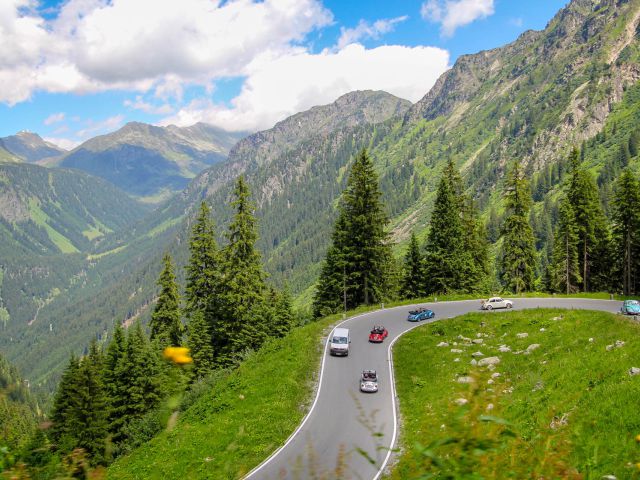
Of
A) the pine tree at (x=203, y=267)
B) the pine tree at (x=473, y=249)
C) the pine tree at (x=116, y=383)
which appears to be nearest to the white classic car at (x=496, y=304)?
the pine tree at (x=473, y=249)

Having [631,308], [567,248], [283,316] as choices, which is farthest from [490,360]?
[567,248]

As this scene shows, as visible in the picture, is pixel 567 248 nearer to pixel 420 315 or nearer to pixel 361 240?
pixel 420 315

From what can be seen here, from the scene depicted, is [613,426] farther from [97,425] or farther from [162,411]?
[97,425]

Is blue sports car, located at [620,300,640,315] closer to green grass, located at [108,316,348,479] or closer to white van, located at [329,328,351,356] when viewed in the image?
white van, located at [329,328,351,356]

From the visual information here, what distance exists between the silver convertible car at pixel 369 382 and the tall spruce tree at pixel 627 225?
43.6m

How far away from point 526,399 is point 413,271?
159ft

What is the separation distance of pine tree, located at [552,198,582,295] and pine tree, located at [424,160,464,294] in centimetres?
1285

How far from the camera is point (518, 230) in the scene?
58156mm

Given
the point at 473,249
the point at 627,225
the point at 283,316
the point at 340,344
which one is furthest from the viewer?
the point at 473,249

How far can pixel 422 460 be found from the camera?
332 cm

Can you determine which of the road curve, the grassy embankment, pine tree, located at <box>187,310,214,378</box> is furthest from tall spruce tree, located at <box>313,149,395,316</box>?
pine tree, located at <box>187,310,214,378</box>

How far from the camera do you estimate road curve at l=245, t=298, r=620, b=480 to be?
17.8 m

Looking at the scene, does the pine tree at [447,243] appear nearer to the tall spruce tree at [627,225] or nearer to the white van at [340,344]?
the tall spruce tree at [627,225]

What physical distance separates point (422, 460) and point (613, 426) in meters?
10.3
